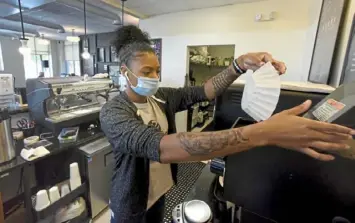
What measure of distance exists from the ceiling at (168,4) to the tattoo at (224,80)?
255 centimetres

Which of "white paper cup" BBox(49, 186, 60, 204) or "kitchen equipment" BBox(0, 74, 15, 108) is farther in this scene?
"kitchen equipment" BBox(0, 74, 15, 108)

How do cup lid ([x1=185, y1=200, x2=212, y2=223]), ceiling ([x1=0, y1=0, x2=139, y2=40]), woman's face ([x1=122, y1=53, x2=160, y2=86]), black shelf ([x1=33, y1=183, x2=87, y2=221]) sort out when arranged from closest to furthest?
cup lid ([x1=185, y1=200, x2=212, y2=223]), woman's face ([x1=122, y1=53, x2=160, y2=86]), black shelf ([x1=33, y1=183, x2=87, y2=221]), ceiling ([x1=0, y1=0, x2=139, y2=40])

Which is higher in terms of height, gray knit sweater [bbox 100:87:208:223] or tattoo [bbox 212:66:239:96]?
tattoo [bbox 212:66:239:96]

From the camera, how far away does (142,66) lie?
101 cm

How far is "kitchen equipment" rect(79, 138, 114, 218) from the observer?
1.90m

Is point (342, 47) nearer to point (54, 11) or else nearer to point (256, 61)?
point (256, 61)

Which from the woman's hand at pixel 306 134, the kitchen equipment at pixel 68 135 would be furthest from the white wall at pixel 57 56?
the woman's hand at pixel 306 134

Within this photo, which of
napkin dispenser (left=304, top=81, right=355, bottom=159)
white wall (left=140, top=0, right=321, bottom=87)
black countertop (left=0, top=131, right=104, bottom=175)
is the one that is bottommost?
black countertop (left=0, top=131, right=104, bottom=175)

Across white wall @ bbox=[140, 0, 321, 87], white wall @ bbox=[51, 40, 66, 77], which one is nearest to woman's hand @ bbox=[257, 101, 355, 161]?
white wall @ bbox=[140, 0, 321, 87]

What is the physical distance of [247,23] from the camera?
10.3 ft

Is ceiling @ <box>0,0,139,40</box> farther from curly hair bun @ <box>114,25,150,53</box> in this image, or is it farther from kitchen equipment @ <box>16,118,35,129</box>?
curly hair bun @ <box>114,25,150,53</box>

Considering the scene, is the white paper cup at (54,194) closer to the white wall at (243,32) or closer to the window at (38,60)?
the white wall at (243,32)

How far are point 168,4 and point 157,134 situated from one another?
333cm

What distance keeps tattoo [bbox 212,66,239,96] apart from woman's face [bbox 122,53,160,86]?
13.8 inches
